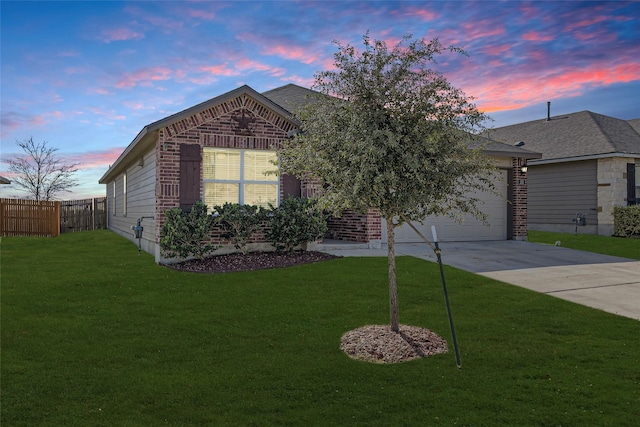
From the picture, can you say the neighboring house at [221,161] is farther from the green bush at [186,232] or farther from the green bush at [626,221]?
the green bush at [626,221]

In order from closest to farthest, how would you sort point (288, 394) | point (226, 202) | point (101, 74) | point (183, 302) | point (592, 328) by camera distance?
1. point (288, 394)
2. point (592, 328)
3. point (183, 302)
4. point (226, 202)
5. point (101, 74)

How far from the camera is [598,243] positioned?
58.4 feet

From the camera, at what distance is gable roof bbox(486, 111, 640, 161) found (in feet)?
68.6

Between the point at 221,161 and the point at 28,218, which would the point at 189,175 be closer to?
the point at 221,161

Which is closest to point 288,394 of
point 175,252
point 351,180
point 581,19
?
point 351,180

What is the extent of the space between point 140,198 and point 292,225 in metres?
6.52

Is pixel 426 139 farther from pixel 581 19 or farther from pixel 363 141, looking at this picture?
pixel 581 19

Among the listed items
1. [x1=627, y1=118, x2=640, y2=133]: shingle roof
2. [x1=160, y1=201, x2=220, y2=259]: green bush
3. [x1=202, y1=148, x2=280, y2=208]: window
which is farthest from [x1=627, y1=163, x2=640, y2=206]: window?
[x1=160, y1=201, x2=220, y2=259]: green bush

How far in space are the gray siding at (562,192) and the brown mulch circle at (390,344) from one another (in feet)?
59.1

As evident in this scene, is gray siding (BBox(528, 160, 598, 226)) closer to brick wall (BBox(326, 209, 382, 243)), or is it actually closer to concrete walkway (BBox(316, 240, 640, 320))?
concrete walkway (BBox(316, 240, 640, 320))

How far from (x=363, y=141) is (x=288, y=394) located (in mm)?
2732

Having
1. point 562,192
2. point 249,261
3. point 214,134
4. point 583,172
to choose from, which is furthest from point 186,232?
point 562,192

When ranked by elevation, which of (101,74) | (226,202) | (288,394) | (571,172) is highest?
(101,74)

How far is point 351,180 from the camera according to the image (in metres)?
5.65
